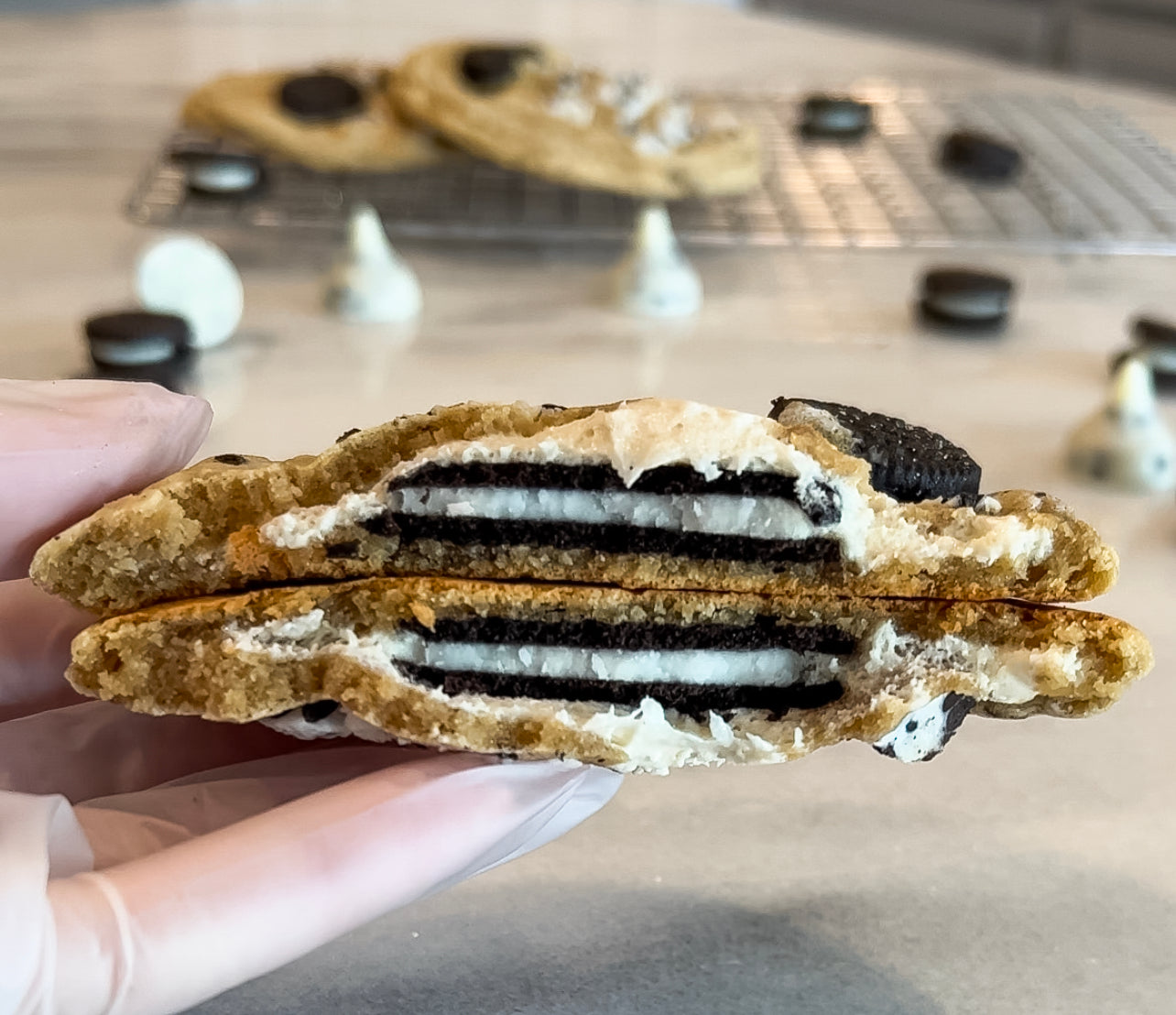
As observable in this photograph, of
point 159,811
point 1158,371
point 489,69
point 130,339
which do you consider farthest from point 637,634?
point 489,69

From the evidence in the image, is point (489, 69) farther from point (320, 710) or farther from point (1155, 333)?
point (320, 710)

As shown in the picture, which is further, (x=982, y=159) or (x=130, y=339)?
(x=982, y=159)

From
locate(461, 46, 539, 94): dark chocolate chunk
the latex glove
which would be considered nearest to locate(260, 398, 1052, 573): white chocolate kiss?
the latex glove

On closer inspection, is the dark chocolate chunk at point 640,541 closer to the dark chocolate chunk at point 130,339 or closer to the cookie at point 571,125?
the dark chocolate chunk at point 130,339

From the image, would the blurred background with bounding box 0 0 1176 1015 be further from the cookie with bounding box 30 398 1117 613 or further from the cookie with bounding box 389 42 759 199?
the cookie with bounding box 30 398 1117 613

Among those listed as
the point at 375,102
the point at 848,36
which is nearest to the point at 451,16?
the point at 848,36

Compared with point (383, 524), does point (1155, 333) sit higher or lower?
lower

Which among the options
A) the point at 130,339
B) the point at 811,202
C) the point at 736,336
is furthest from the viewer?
the point at 811,202

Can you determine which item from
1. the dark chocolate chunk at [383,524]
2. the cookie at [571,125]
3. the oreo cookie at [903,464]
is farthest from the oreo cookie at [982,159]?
the dark chocolate chunk at [383,524]

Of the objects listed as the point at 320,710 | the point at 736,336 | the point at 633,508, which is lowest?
the point at 736,336
